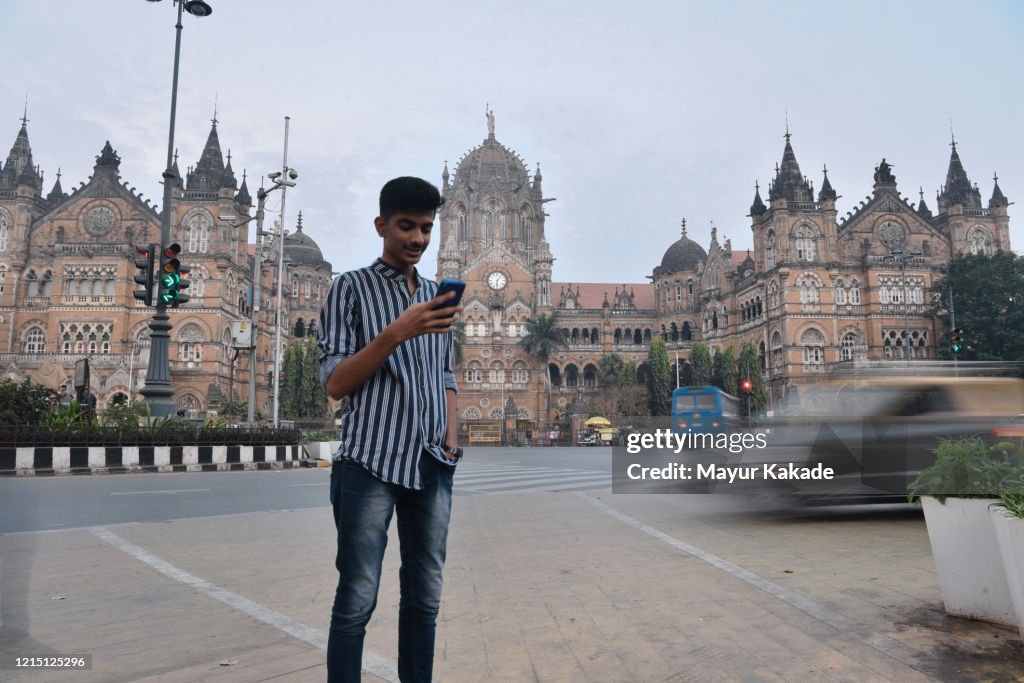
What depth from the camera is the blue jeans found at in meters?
2.33

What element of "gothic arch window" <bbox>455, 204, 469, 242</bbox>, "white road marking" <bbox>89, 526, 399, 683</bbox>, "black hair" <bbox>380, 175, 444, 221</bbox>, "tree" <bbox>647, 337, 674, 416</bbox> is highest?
"gothic arch window" <bbox>455, 204, 469, 242</bbox>

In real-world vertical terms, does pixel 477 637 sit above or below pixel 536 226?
below

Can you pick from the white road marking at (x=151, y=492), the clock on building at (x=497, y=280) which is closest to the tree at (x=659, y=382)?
the clock on building at (x=497, y=280)

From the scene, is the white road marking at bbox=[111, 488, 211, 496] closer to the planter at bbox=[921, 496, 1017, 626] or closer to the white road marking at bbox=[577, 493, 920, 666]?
the white road marking at bbox=[577, 493, 920, 666]

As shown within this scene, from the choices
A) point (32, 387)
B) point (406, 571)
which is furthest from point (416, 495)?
point (32, 387)

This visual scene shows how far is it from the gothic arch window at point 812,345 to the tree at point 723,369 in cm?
620

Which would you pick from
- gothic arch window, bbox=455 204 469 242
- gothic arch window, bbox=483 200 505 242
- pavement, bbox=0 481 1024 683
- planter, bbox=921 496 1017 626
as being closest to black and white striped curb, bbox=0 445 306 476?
pavement, bbox=0 481 1024 683

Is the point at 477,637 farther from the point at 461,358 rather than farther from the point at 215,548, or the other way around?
the point at 461,358

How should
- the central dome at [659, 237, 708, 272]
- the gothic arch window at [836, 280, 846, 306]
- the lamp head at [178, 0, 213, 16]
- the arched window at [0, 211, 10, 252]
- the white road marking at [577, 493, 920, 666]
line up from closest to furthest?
the white road marking at [577, 493, 920, 666] → the lamp head at [178, 0, 213, 16] → the arched window at [0, 211, 10, 252] → the gothic arch window at [836, 280, 846, 306] → the central dome at [659, 237, 708, 272]

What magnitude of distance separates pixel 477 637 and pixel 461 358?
201 ft

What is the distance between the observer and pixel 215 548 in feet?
20.5

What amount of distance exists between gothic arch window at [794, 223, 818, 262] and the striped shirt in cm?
5884

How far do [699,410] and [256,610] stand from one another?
26.9 metres

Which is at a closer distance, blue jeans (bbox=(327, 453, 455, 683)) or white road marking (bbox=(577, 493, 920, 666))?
blue jeans (bbox=(327, 453, 455, 683))
